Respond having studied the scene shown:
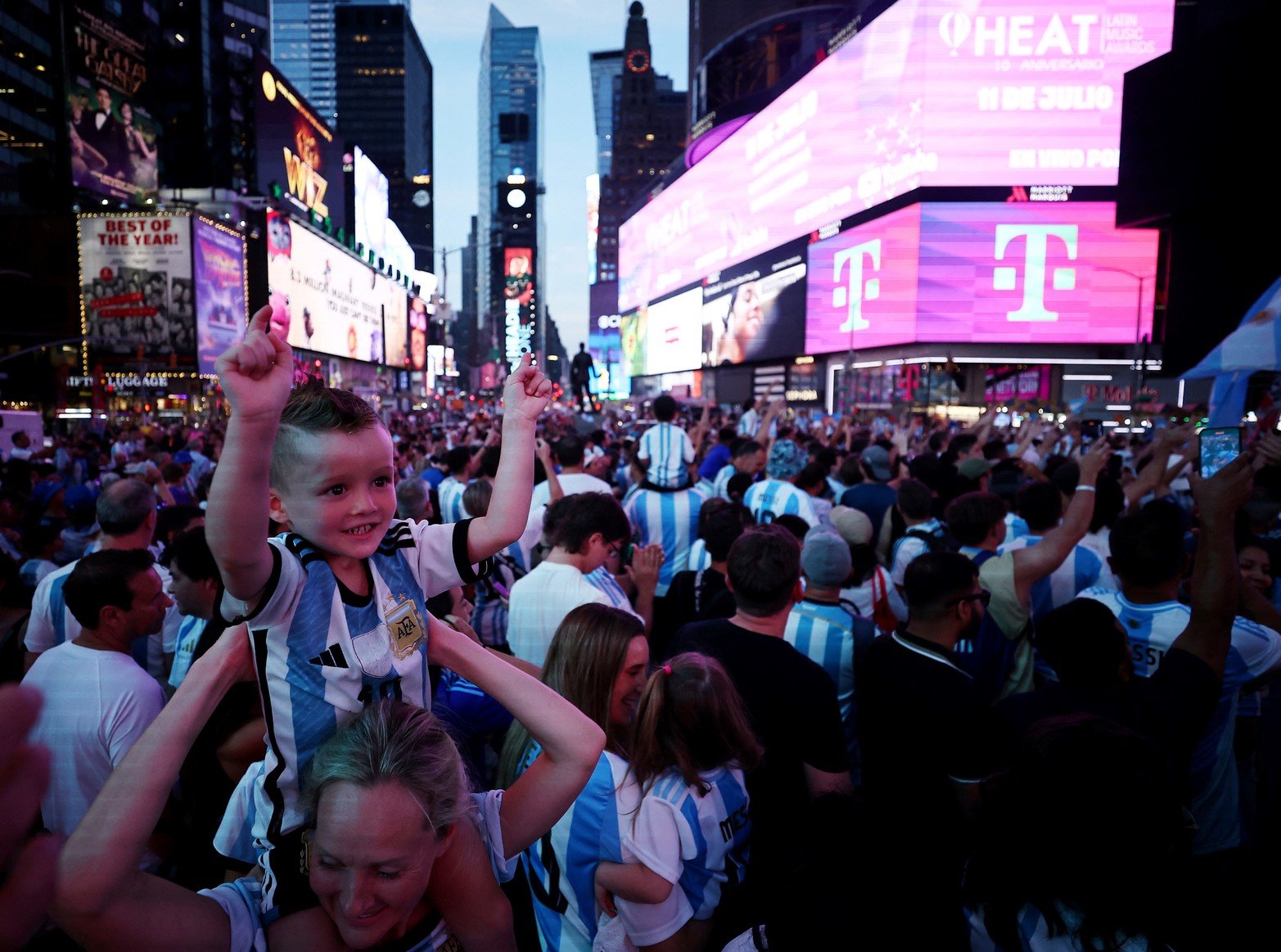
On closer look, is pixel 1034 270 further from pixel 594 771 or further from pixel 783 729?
pixel 594 771

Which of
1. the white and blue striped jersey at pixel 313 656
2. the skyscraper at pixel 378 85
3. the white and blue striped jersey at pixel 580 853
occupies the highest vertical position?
the skyscraper at pixel 378 85

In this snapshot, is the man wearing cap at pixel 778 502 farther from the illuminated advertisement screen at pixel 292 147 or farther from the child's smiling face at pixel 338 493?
the illuminated advertisement screen at pixel 292 147

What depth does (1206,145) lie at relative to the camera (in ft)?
83.0

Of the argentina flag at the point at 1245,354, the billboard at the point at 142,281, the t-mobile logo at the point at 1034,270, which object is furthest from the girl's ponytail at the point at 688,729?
the billboard at the point at 142,281

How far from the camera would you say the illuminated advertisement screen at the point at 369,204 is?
64625 mm

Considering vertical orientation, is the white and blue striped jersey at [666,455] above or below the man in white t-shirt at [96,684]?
above

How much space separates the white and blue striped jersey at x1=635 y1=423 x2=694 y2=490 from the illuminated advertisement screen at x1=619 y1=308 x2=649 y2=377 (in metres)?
72.2

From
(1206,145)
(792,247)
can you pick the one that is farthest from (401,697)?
(792,247)

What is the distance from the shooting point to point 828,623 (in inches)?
147

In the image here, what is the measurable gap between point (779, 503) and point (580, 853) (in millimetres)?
4559

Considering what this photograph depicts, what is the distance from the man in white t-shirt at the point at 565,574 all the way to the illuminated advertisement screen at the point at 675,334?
6105 centimetres

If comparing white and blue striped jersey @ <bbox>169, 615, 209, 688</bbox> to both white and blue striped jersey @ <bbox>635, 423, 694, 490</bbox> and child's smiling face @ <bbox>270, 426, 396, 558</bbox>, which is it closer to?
child's smiling face @ <bbox>270, 426, 396, 558</bbox>

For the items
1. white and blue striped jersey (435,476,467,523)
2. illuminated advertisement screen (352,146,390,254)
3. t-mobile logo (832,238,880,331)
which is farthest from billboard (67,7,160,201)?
white and blue striped jersey (435,476,467,523)

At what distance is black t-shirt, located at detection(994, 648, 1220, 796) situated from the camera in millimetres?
2641
